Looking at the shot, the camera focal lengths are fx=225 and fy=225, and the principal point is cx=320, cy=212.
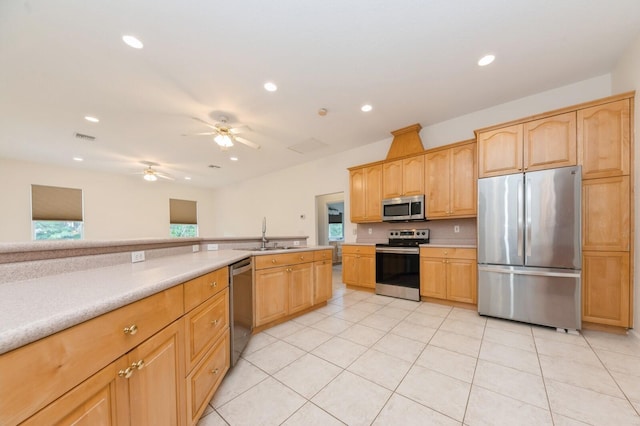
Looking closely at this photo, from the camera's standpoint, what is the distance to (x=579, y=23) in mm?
1997

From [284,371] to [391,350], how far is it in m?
0.99

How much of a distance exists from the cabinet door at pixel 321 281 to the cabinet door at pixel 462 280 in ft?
5.63

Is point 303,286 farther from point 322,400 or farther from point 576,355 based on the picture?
point 576,355

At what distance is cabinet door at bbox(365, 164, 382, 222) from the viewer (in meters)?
4.18

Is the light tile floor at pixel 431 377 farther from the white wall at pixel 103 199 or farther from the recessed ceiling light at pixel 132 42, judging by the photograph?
the white wall at pixel 103 199

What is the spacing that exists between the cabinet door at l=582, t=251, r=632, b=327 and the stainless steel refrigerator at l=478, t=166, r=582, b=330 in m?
0.12

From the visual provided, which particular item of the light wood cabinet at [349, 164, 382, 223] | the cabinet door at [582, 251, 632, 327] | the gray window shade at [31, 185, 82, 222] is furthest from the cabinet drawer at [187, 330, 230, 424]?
the gray window shade at [31, 185, 82, 222]

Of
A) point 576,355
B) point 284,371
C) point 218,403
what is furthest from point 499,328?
point 218,403

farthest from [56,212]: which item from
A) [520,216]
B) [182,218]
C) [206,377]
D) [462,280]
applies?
[520,216]

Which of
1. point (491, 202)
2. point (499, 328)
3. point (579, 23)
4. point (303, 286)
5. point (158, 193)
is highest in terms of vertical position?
point (579, 23)

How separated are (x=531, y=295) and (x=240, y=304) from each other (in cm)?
315

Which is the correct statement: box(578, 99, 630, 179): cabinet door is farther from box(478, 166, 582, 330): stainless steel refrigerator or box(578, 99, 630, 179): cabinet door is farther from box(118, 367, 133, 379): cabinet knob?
box(118, 367, 133, 379): cabinet knob

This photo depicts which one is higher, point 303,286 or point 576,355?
point 303,286

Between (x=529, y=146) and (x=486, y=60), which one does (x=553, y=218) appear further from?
(x=486, y=60)
